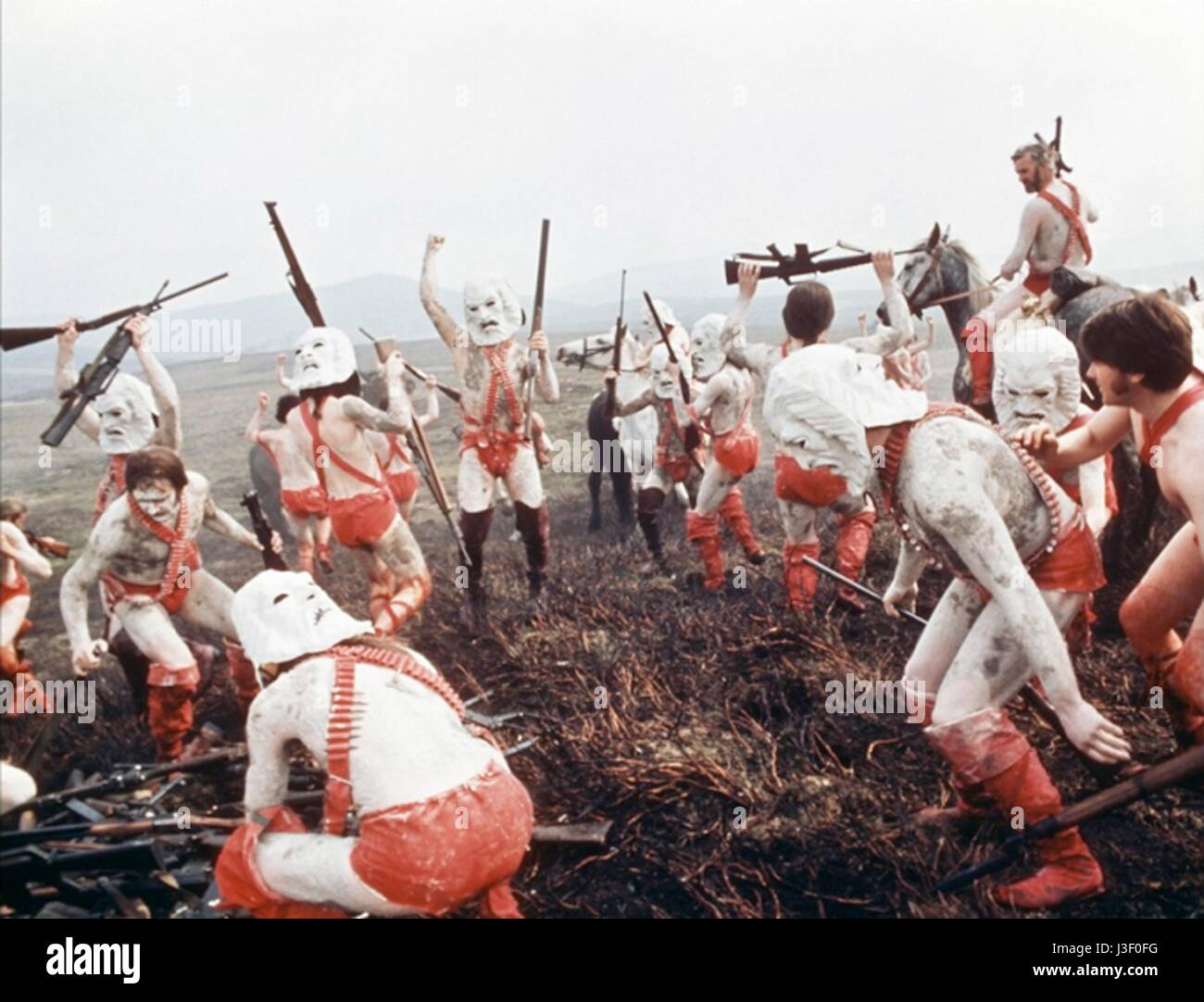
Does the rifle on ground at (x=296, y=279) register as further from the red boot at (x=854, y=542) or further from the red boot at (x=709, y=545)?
the red boot at (x=854, y=542)

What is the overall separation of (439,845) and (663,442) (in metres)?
3.69

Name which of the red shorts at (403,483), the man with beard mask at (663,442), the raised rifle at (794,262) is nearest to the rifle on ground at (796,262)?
the raised rifle at (794,262)

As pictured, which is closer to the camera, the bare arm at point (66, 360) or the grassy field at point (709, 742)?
the grassy field at point (709, 742)

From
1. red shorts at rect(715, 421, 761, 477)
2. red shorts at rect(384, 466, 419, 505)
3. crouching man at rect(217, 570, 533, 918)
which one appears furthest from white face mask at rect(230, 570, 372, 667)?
red shorts at rect(715, 421, 761, 477)

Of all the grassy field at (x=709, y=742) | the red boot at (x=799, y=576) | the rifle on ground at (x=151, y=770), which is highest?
the red boot at (x=799, y=576)

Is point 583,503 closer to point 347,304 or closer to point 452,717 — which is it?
point 347,304

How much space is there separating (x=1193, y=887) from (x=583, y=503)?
16.0ft

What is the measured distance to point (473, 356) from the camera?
509 centimetres

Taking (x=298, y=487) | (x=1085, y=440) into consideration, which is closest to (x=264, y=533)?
(x=298, y=487)

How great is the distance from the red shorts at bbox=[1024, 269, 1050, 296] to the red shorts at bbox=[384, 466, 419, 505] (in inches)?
119

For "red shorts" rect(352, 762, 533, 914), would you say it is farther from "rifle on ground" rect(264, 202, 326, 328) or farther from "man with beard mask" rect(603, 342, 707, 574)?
"man with beard mask" rect(603, 342, 707, 574)

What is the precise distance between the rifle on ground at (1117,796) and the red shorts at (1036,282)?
238 cm

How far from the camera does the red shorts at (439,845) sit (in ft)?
9.47
